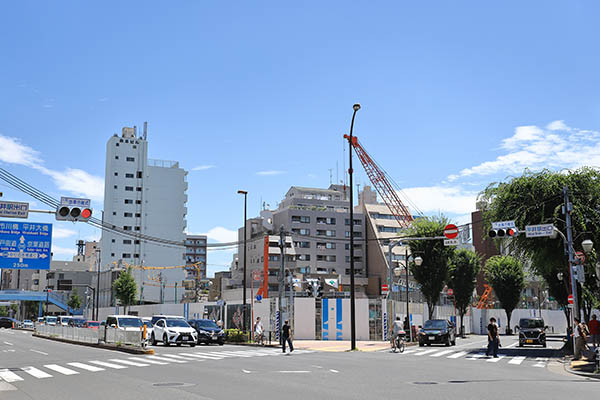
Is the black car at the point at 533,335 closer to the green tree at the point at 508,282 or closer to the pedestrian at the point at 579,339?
the pedestrian at the point at 579,339

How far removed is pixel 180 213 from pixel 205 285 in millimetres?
22581

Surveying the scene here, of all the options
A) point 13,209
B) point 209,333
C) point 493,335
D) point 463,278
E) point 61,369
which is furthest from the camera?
point 463,278

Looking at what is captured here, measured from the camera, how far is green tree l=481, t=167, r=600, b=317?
28172mm

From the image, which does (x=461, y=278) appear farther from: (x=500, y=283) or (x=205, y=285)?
(x=205, y=285)

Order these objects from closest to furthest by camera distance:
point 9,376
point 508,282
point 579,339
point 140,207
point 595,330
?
point 9,376 → point 579,339 → point 595,330 → point 508,282 → point 140,207

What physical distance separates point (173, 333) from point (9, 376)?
15798 mm

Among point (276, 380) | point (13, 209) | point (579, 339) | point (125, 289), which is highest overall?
point (13, 209)

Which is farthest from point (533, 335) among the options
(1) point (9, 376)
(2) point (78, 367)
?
(1) point (9, 376)

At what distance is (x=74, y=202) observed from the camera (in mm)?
18688

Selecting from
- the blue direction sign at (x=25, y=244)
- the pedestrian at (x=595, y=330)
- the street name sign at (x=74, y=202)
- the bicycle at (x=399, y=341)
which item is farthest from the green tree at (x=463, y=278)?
the street name sign at (x=74, y=202)

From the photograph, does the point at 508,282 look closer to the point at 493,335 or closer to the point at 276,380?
the point at 493,335

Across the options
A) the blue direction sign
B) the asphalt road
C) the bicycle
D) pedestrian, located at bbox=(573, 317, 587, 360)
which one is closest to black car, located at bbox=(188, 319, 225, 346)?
the blue direction sign

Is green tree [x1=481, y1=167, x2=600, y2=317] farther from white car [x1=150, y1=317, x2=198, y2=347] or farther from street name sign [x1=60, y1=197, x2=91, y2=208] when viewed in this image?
street name sign [x1=60, y1=197, x2=91, y2=208]

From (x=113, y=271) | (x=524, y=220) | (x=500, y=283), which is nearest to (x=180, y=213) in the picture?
(x=113, y=271)
